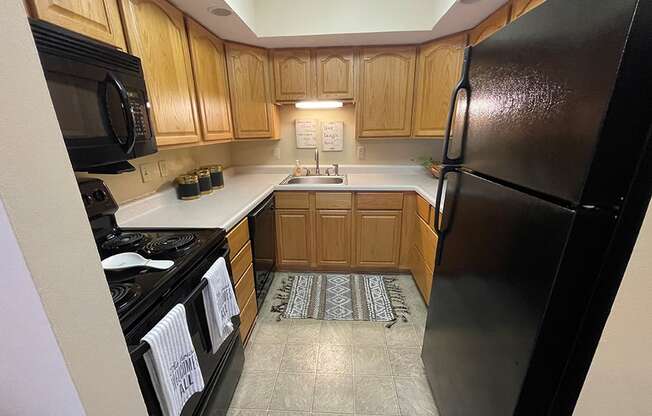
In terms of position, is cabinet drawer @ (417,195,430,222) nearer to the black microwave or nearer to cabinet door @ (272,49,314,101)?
cabinet door @ (272,49,314,101)

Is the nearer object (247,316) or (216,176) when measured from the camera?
(247,316)

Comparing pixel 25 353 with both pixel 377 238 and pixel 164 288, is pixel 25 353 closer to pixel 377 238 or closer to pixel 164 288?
pixel 164 288

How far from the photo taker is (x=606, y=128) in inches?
21.2

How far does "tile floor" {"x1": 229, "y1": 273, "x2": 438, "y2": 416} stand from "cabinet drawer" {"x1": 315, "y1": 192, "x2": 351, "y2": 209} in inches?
38.0

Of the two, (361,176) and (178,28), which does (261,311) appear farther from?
(178,28)

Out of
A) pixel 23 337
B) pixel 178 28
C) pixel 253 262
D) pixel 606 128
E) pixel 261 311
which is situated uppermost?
pixel 178 28

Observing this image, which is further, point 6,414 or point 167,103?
point 167,103

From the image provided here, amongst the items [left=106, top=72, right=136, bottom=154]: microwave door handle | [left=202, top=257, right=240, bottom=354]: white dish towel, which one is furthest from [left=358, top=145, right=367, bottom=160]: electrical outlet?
[left=106, top=72, right=136, bottom=154]: microwave door handle

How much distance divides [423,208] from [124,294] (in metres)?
1.92

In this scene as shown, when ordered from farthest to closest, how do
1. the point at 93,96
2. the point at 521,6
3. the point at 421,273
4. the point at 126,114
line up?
the point at 421,273
the point at 521,6
the point at 126,114
the point at 93,96

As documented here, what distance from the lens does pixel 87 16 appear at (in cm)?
104

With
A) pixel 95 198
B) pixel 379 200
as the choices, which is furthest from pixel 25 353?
pixel 379 200

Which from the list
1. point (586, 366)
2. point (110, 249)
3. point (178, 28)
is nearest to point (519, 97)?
point (586, 366)

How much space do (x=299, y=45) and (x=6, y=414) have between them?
259cm
